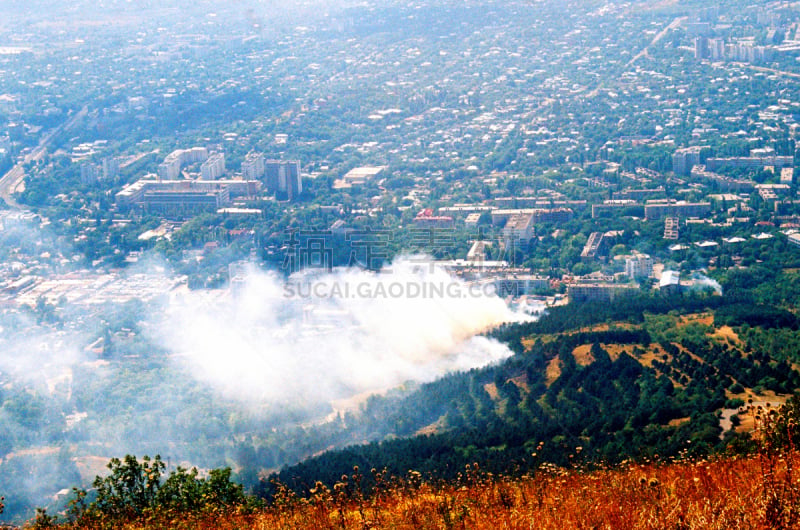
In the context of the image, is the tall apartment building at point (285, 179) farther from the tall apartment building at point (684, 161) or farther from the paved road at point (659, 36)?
the paved road at point (659, 36)

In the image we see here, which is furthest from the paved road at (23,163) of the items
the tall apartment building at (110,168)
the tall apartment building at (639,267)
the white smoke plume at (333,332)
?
the tall apartment building at (639,267)

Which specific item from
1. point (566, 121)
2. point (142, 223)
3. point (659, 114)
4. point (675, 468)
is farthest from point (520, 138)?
point (675, 468)

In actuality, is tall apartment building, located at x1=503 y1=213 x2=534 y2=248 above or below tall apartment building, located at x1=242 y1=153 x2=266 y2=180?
below

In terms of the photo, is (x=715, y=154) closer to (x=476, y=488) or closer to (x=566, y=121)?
(x=566, y=121)

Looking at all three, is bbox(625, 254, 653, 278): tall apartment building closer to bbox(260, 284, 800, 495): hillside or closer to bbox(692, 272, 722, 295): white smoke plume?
bbox(692, 272, 722, 295): white smoke plume

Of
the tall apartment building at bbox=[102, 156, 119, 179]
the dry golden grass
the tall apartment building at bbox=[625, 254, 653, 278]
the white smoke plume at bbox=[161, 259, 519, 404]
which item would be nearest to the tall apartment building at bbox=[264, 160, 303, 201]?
the tall apartment building at bbox=[102, 156, 119, 179]

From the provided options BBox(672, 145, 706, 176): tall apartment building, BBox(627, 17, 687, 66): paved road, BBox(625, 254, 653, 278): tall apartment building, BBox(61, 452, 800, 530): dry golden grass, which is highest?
BBox(61, 452, 800, 530): dry golden grass
